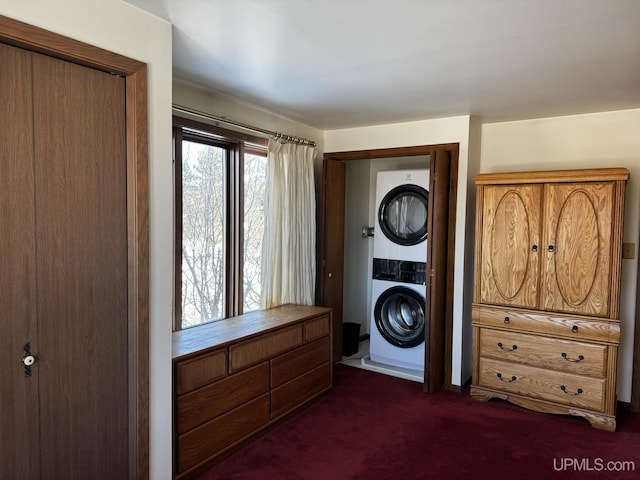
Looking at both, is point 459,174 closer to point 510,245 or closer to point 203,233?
point 510,245

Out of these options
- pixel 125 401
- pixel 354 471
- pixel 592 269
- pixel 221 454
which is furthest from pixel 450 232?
pixel 125 401

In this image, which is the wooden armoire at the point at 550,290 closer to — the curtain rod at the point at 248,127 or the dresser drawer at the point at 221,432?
the curtain rod at the point at 248,127

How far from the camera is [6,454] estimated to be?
63.7 inches

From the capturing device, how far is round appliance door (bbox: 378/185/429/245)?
4.05m

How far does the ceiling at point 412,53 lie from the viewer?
1828 millimetres

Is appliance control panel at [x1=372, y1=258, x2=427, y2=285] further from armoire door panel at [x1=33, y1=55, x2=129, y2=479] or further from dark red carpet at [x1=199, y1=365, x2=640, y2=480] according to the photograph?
armoire door panel at [x1=33, y1=55, x2=129, y2=479]

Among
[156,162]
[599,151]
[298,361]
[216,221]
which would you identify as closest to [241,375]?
[298,361]

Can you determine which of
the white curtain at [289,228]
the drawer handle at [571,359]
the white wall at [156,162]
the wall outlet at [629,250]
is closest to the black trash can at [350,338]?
the white curtain at [289,228]

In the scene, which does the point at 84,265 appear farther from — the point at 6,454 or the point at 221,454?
the point at 221,454

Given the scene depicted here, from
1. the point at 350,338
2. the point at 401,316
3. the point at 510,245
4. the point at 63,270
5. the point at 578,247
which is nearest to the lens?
the point at 63,270

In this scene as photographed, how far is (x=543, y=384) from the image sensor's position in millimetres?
3273

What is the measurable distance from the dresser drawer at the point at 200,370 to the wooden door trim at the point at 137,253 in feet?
1.01

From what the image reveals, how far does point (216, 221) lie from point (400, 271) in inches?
72.4

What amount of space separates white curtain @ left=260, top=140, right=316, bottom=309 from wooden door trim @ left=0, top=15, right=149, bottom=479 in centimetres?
159
